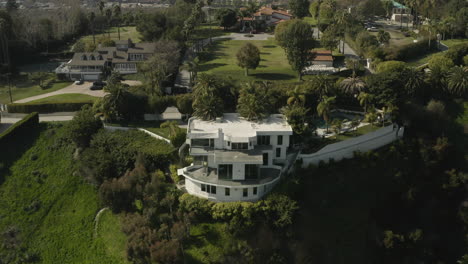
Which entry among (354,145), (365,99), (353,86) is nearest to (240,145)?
(354,145)

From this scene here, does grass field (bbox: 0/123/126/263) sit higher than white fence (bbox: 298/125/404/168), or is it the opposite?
white fence (bbox: 298/125/404/168)

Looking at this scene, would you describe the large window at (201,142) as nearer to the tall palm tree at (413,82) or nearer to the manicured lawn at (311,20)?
the tall palm tree at (413,82)

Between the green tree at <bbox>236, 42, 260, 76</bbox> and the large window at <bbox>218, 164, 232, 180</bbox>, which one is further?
the green tree at <bbox>236, 42, 260, 76</bbox>

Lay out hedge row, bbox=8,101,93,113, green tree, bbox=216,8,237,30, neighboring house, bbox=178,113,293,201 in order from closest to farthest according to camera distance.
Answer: neighboring house, bbox=178,113,293,201
hedge row, bbox=8,101,93,113
green tree, bbox=216,8,237,30

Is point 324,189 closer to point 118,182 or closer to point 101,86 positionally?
point 118,182

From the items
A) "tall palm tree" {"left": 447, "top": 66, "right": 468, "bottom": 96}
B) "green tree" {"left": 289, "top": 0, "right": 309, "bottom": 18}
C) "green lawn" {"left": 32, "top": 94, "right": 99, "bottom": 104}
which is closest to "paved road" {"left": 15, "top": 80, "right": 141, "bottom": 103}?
"green lawn" {"left": 32, "top": 94, "right": 99, "bottom": 104}

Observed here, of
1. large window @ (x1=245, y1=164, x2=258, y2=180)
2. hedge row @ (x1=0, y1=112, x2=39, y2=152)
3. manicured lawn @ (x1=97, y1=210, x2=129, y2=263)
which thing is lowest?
manicured lawn @ (x1=97, y1=210, x2=129, y2=263)

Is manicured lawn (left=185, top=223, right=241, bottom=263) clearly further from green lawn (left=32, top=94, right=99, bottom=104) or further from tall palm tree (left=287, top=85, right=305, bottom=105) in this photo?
green lawn (left=32, top=94, right=99, bottom=104)
